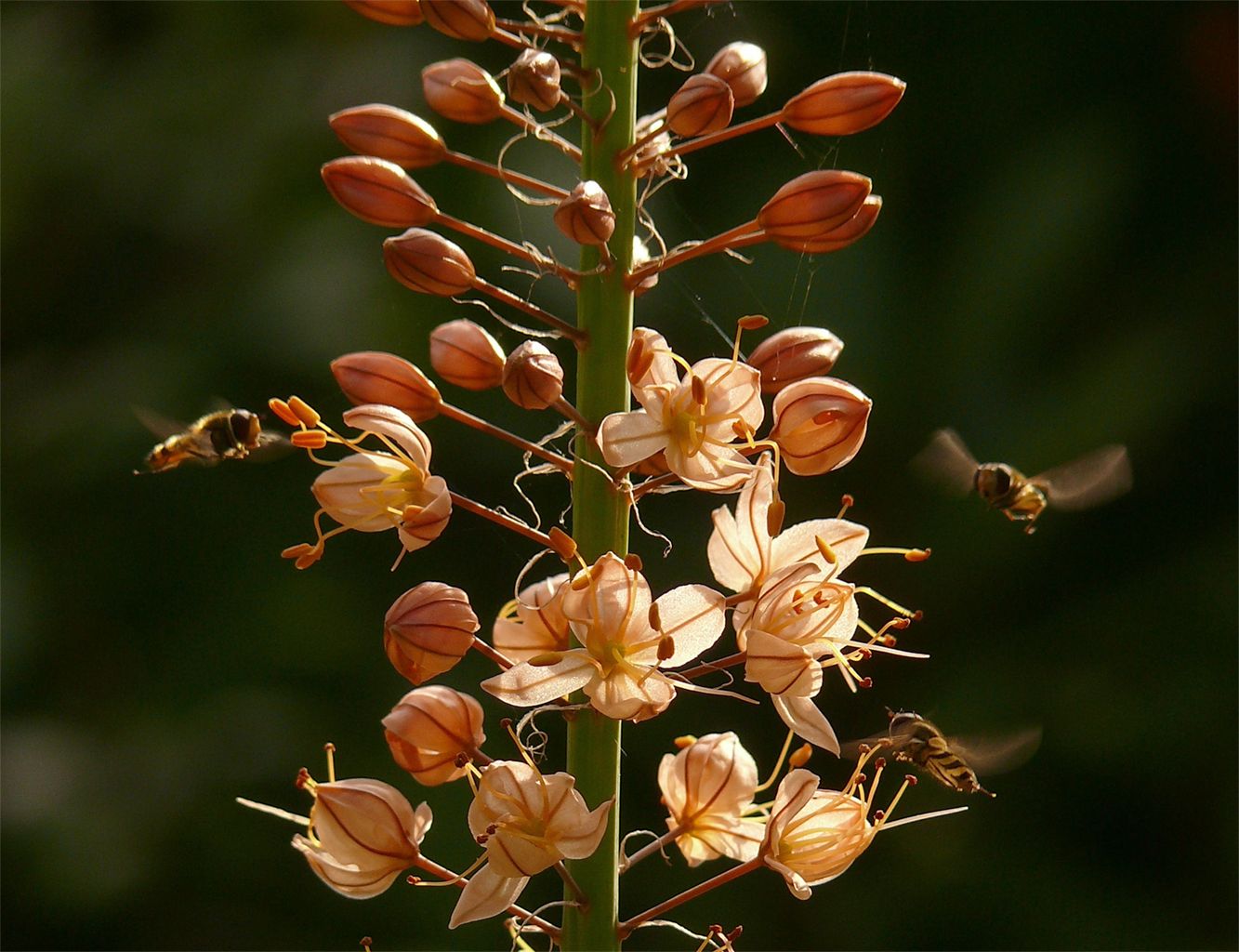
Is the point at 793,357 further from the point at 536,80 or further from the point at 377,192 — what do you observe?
the point at 377,192

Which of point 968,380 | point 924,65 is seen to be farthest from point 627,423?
point 924,65

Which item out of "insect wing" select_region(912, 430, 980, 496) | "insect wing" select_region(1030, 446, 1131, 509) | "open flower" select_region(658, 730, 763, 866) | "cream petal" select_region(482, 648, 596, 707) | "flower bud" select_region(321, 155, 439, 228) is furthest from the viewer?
"insect wing" select_region(912, 430, 980, 496)

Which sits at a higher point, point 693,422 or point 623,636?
point 693,422

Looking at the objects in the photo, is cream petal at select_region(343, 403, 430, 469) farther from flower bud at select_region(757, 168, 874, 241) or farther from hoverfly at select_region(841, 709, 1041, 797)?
hoverfly at select_region(841, 709, 1041, 797)

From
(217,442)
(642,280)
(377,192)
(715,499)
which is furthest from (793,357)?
(715,499)

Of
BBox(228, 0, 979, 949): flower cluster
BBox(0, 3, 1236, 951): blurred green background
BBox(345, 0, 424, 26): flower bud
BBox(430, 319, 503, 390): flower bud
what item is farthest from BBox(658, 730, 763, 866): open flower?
BBox(0, 3, 1236, 951): blurred green background

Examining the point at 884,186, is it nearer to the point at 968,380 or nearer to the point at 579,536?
the point at 968,380
